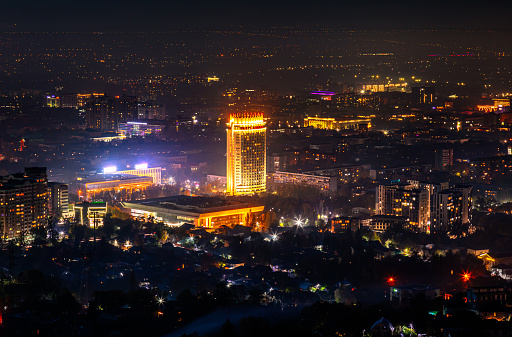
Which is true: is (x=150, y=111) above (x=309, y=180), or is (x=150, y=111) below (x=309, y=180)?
above

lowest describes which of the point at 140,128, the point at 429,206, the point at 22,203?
the point at 429,206

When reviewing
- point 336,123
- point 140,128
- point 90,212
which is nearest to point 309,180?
point 90,212

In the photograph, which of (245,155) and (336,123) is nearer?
(245,155)

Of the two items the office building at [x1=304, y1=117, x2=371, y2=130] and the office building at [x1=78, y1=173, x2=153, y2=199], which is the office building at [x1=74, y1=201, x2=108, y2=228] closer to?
the office building at [x1=78, y1=173, x2=153, y2=199]

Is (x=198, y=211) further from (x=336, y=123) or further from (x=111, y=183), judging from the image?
(x=336, y=123)

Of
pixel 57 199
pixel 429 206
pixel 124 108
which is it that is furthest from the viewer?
pixel 124 108

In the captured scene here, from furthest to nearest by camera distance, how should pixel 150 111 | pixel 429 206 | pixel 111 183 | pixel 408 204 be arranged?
pixel 150 111 → pixel 111 183 → pixel 408 204 → pixel 429 206

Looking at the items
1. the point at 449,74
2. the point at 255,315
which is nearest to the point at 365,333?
the point at 255,315
